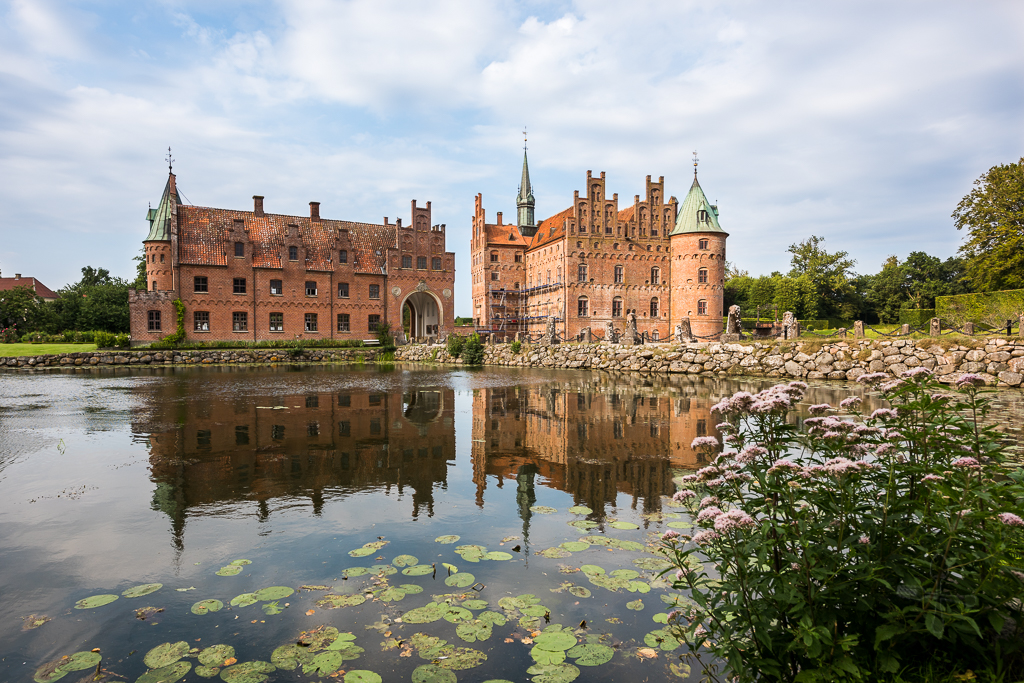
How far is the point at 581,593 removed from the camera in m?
4.56

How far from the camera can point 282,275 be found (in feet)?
146

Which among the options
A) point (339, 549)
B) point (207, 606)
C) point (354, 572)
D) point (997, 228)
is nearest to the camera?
point (207, 606)

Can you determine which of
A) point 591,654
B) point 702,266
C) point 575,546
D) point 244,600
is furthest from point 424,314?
point 591,654

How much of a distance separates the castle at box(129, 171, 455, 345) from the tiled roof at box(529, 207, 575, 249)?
976 cm

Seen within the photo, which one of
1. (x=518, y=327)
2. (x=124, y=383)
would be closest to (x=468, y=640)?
(x=124, y=383)

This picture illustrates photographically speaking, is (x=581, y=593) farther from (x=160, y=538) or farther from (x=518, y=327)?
(x=518, y=327)

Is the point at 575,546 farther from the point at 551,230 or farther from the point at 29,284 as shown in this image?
the point at 29,284

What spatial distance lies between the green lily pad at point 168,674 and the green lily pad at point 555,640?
2.36 m

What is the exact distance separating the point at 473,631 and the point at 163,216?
47729mm

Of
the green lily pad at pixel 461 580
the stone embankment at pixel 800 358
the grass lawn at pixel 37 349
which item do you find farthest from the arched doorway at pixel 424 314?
the green lily pad at pixel 461 580

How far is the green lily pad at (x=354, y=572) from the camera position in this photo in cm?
485

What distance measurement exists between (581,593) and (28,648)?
409 cm

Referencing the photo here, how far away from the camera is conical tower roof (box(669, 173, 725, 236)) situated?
46.4 meters

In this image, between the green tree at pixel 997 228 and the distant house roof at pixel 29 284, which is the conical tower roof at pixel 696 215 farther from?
the distant house roof at pixel 29 284
